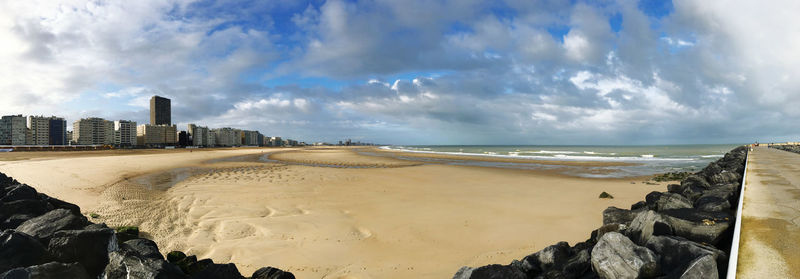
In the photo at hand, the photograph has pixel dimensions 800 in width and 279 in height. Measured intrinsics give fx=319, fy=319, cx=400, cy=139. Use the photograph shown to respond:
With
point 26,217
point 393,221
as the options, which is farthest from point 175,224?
point 393,221

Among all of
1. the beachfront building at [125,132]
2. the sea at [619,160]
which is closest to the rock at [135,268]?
the sea at [619,160]

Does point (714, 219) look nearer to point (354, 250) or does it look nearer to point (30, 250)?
point (354, 250)

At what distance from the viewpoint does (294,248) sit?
19.3ft

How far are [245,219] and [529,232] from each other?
6.58m

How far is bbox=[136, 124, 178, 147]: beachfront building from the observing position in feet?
422

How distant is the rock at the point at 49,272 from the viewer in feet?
8.68

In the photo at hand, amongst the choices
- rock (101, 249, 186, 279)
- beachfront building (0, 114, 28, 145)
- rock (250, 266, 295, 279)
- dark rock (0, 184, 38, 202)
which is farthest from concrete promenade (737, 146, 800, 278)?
beachfront building (0, 114, 28, 145)

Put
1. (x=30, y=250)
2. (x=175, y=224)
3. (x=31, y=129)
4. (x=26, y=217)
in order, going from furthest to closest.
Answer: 1. (x=31, y=129)
2. (x=175, y=224)
3. (x=26, y=217)
4. (x=30, y=250)

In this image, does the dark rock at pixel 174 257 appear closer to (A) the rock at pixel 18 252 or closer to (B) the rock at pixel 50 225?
(A) the rock at pixel 18 252

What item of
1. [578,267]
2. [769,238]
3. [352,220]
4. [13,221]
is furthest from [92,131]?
[769,238]

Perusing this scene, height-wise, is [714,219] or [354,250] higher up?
[714,219]

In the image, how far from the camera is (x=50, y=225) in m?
4.27

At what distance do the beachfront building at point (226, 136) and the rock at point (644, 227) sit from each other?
189576 millimetres

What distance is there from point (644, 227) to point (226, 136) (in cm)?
19510
